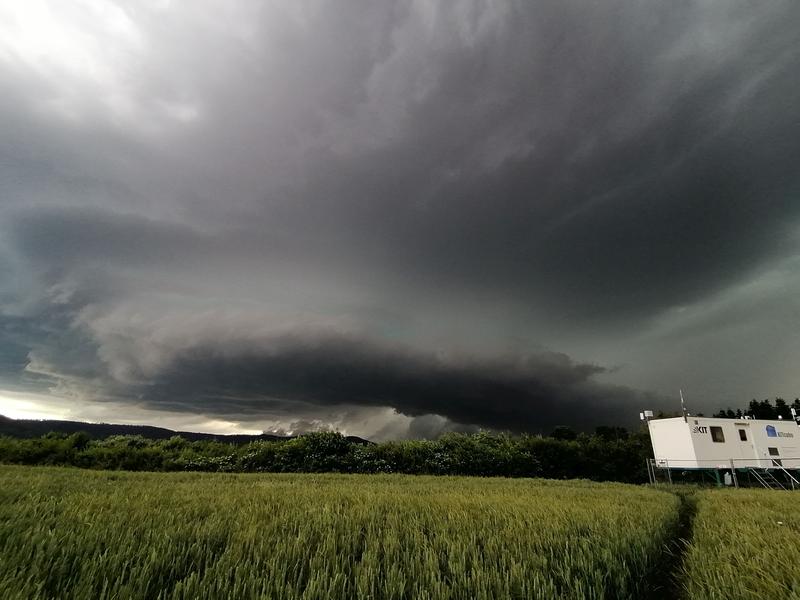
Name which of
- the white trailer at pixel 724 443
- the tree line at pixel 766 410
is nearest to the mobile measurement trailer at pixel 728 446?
A: the white trailer at pixel 724 443

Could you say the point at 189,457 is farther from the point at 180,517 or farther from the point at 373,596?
the point at 373,596

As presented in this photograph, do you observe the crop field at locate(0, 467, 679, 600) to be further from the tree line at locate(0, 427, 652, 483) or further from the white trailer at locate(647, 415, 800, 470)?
the white trailer at locate(647, 415, 800, 470)

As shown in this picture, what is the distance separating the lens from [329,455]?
67.7ft

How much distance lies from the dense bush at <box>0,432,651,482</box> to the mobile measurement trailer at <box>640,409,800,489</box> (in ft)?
14.9

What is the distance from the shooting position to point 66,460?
57.1ft

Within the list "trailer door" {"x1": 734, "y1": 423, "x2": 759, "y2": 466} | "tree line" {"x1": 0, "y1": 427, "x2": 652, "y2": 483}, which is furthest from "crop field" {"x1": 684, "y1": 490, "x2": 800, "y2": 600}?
"trailer door" {"x1": 734, "y1": 423, "x2": 759, "y2": 466}

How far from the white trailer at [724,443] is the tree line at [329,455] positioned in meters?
4.25

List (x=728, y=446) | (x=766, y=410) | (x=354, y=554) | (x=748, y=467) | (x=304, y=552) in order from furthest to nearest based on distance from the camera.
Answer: (x=766, y=410) → (x=728, y=446) → (x=748, y=467) → (x=354, y=554) → (x=304, y=552)

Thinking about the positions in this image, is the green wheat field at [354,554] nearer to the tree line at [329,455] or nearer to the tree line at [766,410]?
the tree line at [329,455]

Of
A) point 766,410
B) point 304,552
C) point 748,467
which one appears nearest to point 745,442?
point 748,467

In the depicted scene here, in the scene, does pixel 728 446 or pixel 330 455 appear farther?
pixel 728 446

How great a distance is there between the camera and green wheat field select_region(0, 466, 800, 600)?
7.73 ft

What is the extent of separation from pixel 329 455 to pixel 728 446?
91.1 feet

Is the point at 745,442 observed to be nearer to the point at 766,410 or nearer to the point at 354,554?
the point at 354,554
